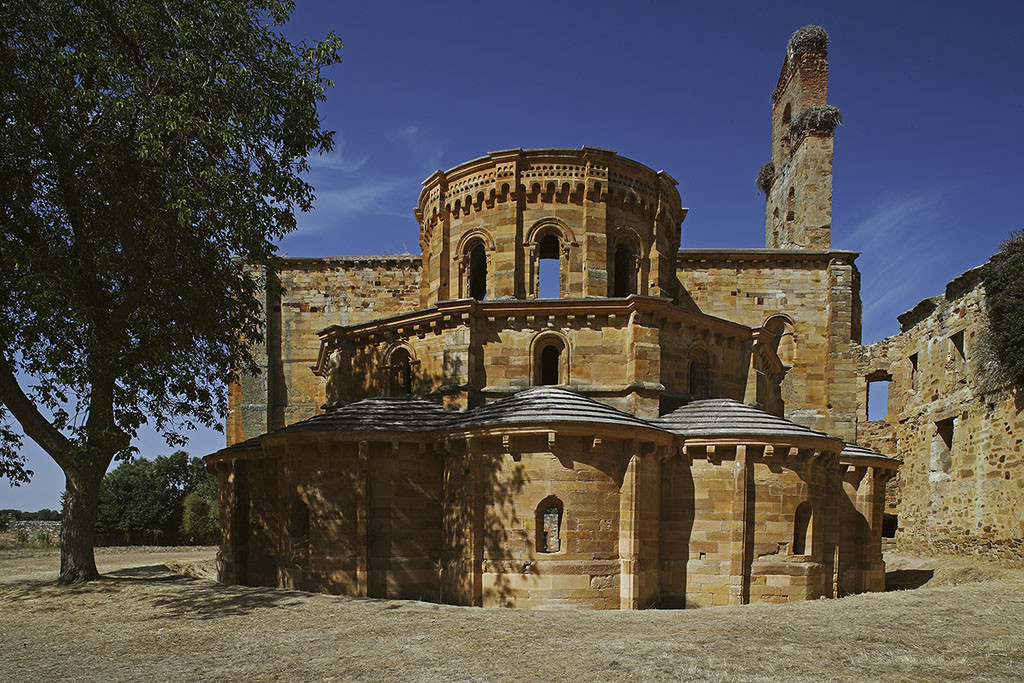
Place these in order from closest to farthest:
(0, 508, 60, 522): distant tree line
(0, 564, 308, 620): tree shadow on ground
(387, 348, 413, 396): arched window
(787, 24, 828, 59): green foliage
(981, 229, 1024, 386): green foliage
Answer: (0, 564, 308, 620): tree shadow on ground, (981, 229, 1024, 386): green foliage, (387, 348, 413, 396): arched window, (787, 24, 828, 59): green foliage, (0, 508, 60, 522): distant tree line

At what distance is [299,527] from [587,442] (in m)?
7.39

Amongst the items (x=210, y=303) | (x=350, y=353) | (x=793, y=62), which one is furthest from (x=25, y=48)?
(x=793, y=62)

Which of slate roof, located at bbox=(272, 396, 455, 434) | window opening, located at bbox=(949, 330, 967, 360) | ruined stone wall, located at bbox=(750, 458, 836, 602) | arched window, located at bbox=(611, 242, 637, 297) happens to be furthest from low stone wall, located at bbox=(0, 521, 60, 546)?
window opening, located at bbox=(949, 330, 967, 360)

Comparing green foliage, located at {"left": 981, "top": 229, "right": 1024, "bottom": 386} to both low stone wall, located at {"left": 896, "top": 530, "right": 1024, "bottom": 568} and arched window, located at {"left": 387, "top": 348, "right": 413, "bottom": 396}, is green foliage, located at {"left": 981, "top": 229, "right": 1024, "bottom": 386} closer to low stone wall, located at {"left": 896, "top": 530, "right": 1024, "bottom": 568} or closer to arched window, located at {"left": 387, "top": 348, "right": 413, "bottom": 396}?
low stone wall, located at {"left": 896, "top": 530, "right": 1024, "bottom": 568}

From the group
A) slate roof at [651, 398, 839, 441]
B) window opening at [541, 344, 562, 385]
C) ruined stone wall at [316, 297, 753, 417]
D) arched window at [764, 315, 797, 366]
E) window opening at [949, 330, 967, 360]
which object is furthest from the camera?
arched window at [764, 315, 797, 366]

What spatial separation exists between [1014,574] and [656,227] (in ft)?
41.0

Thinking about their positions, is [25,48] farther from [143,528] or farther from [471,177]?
[143,528]

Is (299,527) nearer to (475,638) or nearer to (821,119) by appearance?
(475,638)

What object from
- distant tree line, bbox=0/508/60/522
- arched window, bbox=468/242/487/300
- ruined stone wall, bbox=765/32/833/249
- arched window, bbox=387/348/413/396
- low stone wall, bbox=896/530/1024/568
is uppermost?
ruined stone wall, bbox=765/32/833/249

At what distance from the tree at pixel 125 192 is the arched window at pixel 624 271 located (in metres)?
8.87

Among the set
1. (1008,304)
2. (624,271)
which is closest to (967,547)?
(1008,304)

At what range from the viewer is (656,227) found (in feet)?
69.1

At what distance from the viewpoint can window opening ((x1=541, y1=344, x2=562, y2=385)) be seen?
18.7m

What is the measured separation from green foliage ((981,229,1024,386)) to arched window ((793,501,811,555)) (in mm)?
6882
